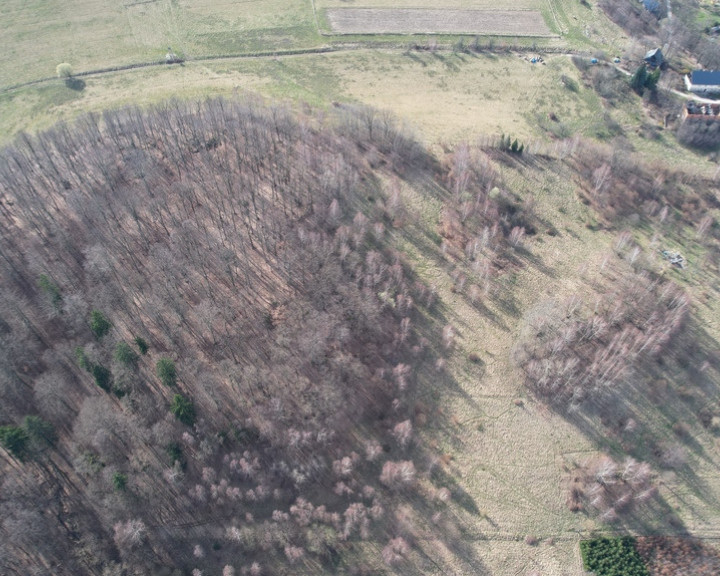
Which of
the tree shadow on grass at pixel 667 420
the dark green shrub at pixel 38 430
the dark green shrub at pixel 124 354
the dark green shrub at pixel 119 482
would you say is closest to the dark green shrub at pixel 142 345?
the dark green shrub at pixel 124 354

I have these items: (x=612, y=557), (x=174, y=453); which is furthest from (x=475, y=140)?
(x=174, y=453)

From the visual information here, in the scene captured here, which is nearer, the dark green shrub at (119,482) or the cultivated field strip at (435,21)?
the dark green shrub at (119,482)

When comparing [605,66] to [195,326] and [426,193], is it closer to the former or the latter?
[426,193]

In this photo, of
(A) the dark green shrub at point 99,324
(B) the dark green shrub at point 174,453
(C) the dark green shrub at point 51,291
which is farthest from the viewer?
(C) the dark green shrub at point 51,291

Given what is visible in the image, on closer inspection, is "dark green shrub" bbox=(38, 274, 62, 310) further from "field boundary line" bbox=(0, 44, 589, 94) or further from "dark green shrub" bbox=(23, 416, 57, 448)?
"field boundary line" bbox=(0, 44, 589, 94)

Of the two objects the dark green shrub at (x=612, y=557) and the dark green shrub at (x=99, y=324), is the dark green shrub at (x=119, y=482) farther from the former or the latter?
the dark green shrub at (x=612, y=557)

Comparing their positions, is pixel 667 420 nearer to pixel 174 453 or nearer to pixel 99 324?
pixel 174 453

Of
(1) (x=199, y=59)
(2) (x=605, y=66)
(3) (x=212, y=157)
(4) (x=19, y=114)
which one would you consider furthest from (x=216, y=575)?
(2) (x=605, y=66)
